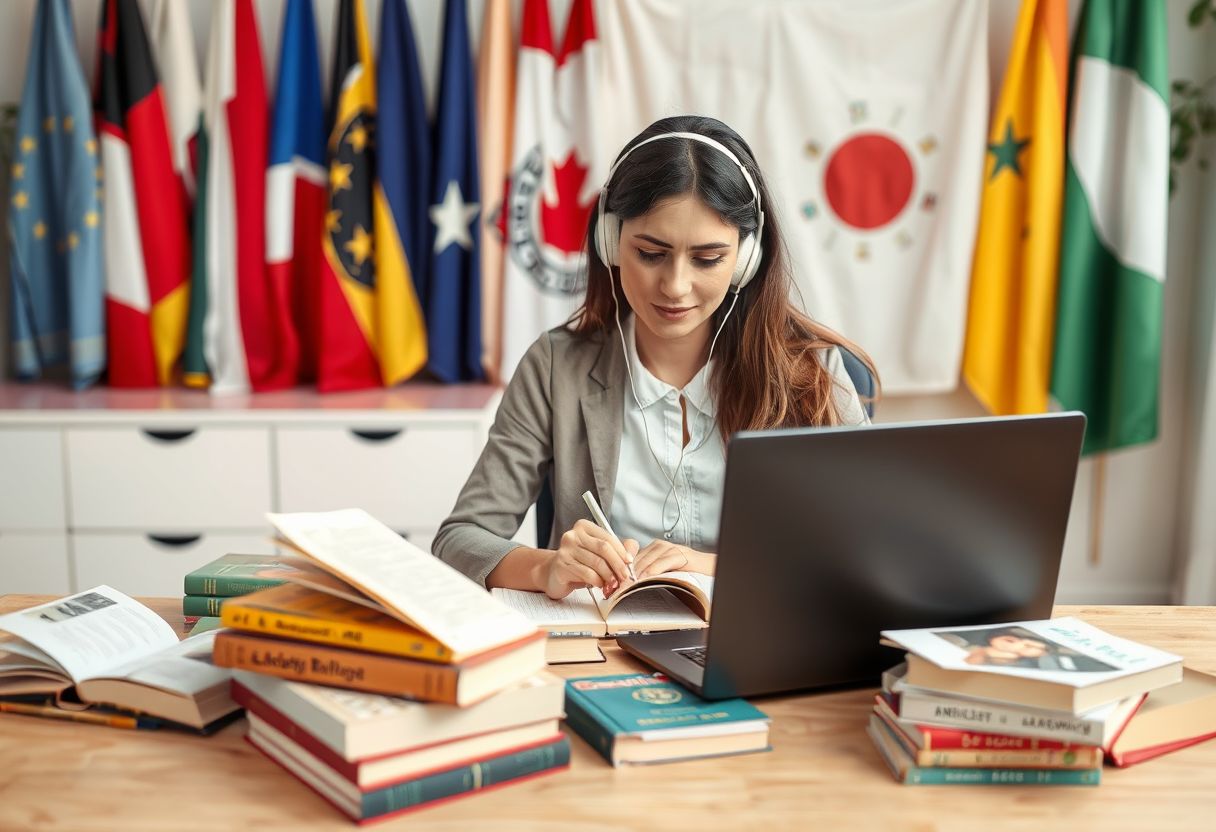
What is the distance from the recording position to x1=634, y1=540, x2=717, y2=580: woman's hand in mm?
1355

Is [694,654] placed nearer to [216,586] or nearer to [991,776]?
[991,776]

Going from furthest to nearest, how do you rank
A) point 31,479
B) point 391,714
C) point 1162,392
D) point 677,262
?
point 1162,392 < point 31,479 < point 677,262 < point 391,714

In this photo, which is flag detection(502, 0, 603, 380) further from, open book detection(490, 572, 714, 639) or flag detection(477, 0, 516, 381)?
open book detection(490, 572, 714, 639)

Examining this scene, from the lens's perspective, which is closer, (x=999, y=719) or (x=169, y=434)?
(x=999, y=719)

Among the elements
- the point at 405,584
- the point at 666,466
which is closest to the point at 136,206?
the point at 666,466

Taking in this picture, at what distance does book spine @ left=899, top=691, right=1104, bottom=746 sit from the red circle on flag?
232 centimetres

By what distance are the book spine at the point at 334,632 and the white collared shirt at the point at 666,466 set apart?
77 cm

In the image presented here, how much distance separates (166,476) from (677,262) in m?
1.77

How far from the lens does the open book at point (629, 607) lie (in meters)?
1.28

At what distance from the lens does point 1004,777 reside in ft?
3.20

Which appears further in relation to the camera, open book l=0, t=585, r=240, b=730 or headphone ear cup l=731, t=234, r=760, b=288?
headphone ear cup l=731, t=234, r=760, b=288

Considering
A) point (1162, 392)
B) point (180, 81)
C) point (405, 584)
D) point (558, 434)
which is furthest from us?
point (1162, 392)

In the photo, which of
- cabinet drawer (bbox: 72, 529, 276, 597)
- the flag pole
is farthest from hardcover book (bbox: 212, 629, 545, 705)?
the flag pole

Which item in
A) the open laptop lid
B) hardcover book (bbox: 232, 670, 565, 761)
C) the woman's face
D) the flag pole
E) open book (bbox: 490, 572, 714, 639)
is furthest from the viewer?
the flag pole
